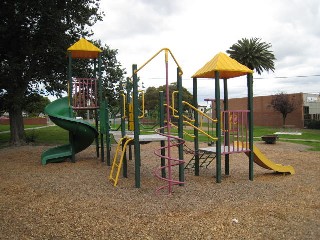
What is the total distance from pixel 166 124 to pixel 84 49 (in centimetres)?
404

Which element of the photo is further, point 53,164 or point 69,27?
point 69,27

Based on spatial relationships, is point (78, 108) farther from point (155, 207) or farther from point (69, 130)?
point (155, 207)

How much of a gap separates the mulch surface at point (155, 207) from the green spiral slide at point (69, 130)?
170cm

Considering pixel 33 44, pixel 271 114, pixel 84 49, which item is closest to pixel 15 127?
pixel 33 44

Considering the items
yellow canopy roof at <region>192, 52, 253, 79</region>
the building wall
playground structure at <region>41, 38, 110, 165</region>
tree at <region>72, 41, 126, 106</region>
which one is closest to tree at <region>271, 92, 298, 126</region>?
the building wall

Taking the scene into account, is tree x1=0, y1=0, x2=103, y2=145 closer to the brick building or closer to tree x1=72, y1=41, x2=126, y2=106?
tree x1=72, y1=41, x2=126, y2=106

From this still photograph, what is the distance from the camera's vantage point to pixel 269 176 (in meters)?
8.84

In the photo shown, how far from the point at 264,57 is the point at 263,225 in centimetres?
3916

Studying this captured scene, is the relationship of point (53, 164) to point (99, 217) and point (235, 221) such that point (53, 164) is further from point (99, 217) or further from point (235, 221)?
point (235, 221)

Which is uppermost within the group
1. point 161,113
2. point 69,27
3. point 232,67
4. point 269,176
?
point 69,27

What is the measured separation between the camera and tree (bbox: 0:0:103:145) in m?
15.4

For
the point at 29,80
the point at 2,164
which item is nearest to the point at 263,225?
the point at 2,164

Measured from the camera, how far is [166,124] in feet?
29.9

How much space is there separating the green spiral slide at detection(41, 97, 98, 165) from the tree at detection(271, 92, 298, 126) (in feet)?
96.3
